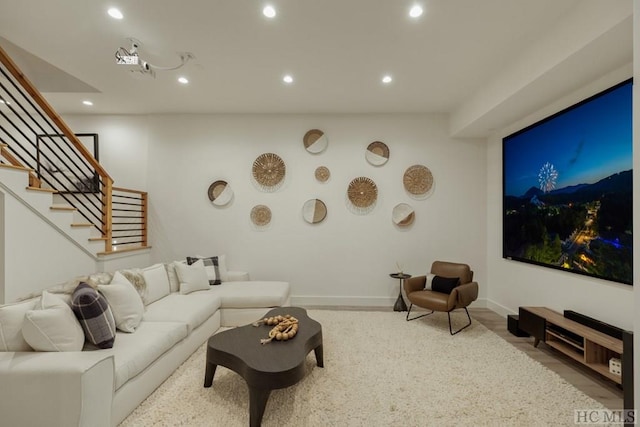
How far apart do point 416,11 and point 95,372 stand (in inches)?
131

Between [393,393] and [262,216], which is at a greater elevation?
[262,216]

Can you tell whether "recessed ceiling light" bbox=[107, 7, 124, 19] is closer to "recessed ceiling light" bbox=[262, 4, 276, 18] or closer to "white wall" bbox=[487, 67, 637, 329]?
"recessed ceiling light" bbox=[262, 4, 276, 18]

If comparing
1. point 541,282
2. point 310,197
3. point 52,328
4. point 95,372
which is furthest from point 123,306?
point 541,282

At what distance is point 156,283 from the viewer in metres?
3.40

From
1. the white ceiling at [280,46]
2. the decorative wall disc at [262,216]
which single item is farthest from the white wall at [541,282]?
the decorative wall disc at [262,216]

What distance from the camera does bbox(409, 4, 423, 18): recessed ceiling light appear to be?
2311 mm

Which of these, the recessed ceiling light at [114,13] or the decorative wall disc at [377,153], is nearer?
the recessed ceiling light at [114,13]

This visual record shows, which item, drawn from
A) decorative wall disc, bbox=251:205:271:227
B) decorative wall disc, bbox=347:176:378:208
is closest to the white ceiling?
decorative wall disc, bbox=347:176:378:208

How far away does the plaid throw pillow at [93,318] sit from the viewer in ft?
6.71

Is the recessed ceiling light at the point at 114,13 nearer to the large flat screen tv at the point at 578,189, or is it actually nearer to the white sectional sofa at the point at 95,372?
the white sectional sofa at the point at 95,372

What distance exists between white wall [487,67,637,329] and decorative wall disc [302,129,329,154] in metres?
2.59

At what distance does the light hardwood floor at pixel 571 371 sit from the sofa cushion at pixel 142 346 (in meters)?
3.34

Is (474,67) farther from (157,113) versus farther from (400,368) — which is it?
(157,113)

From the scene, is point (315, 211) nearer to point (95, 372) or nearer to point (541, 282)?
point (541, 282)
